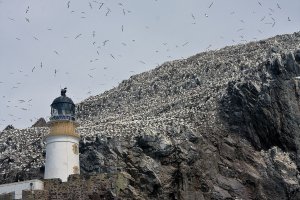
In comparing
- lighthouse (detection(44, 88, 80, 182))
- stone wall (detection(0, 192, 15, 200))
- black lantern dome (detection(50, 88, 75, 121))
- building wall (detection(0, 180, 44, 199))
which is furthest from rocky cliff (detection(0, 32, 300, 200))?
stone wall (detection(0, 192, 15, 200))

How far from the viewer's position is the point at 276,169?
5334cm

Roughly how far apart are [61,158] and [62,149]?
25.0 inches

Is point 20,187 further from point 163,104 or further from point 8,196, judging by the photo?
point 163,104

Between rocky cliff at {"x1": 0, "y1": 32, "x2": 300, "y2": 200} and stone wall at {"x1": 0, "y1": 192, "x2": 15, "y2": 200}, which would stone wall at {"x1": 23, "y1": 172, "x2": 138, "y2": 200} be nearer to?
stone wall at {"x1": 0, "y1": 192, "x2": 15, "y2": 200}

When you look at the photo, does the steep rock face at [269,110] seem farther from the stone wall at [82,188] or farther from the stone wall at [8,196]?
the stone wall at [8,196]

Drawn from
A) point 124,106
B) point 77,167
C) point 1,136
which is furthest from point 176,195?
point 124,106

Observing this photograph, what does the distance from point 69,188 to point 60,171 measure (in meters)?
2.39

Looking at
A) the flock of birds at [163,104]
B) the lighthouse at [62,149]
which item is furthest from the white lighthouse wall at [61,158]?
the flock of birds at [163,104]

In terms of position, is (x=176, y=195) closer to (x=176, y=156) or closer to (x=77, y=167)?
(x=176, y=156)

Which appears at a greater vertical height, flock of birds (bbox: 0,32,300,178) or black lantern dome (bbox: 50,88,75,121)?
flock of birds (bbox: 0,32,300,178)

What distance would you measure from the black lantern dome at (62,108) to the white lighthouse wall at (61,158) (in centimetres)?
224

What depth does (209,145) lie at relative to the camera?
5397 centimetres

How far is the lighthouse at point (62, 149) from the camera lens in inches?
1861

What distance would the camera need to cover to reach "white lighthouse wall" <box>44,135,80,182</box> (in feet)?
155
